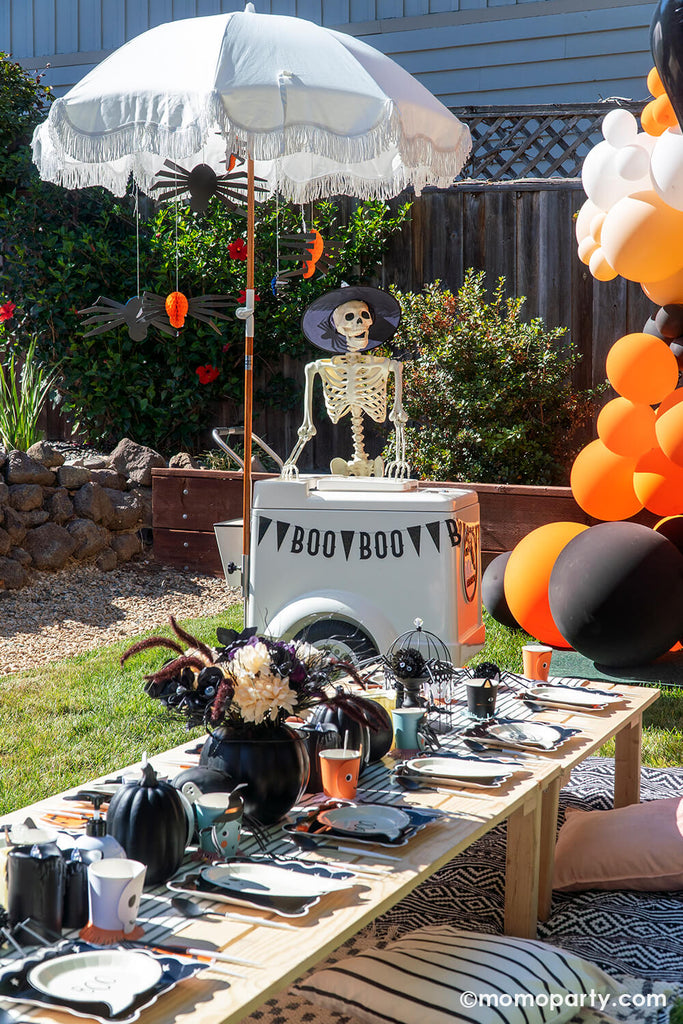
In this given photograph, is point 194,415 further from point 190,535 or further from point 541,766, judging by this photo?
point 541,766

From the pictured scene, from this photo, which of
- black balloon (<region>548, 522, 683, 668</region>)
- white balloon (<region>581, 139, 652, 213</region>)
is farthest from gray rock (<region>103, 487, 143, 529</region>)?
white balloon (<region>581, 139, 652, 213</region>)

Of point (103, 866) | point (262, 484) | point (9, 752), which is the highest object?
point (262, 484)

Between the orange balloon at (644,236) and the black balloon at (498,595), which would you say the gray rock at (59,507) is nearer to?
the black balloon at (498,595)

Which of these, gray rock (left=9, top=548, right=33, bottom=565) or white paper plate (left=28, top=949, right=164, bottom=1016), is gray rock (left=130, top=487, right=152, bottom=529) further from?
white paper plate (left=28, top=949, right=164, bottom=1016)

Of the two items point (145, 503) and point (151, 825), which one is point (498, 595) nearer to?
point (145, 503)

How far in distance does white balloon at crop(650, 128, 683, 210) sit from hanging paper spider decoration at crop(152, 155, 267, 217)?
1.56 meters

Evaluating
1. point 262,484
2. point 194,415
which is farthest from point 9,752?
point 194,415

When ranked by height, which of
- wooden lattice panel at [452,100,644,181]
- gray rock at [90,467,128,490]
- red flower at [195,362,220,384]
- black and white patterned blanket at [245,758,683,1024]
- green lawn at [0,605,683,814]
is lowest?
black and white patterned blanket at [245,758,683,1024]

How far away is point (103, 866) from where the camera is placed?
5.03ft

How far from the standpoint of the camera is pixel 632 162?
426 centimetres

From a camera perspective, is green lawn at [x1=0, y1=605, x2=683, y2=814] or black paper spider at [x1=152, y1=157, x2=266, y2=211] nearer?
green lawn at [x1=0, y1=605, x2=683, y2=814]

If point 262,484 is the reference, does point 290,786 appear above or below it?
below

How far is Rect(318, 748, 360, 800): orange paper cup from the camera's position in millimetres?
2053

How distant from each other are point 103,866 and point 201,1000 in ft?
0.87
